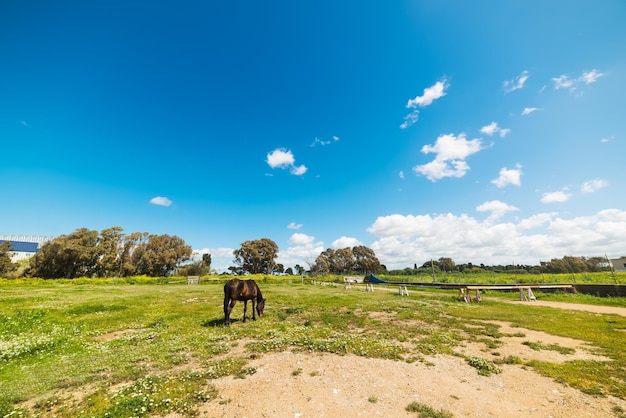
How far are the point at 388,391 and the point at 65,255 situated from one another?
9163 centimetres

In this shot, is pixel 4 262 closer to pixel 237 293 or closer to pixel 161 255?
pixel 161 255

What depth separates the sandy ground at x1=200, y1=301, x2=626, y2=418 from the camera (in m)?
6.55

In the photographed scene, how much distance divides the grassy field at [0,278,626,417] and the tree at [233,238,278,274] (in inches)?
3222

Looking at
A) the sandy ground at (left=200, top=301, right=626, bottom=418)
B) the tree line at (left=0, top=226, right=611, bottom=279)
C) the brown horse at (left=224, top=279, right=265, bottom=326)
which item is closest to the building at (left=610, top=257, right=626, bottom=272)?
the tree line at (left=0, top=226, right=611, bottom=279)

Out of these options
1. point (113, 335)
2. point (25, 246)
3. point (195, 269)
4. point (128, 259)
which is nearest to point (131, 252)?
point (128, 259)

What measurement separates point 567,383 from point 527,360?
229 cm

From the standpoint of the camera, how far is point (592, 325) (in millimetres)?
15414

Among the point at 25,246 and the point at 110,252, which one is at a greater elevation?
the point at 25,246

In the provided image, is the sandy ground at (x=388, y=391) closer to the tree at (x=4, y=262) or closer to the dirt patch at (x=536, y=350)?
the dirt patch at (x=536, y=350)

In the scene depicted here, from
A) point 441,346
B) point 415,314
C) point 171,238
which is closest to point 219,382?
point 441,346

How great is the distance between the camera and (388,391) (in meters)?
7.57

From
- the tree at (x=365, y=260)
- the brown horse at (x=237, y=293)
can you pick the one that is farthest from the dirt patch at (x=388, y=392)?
the tree at (x=365, y=260)

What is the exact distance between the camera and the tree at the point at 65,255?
2671 inches

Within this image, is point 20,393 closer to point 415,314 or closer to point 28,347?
point 28,347
